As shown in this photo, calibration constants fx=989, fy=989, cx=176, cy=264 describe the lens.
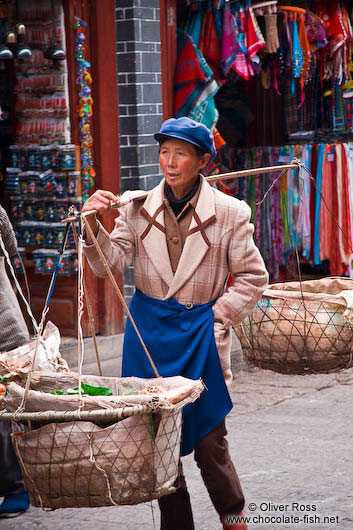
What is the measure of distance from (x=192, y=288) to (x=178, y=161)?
561mm

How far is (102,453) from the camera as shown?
3.52m

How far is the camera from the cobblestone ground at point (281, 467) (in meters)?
5.03

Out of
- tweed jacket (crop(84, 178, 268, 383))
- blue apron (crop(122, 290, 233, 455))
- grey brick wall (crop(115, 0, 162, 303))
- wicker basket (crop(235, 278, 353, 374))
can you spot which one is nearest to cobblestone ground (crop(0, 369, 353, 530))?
blue apron (crop(122, 290, 233, 455))

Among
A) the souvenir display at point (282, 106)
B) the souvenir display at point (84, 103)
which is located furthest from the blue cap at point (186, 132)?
the souvenir display at point (282, 106)

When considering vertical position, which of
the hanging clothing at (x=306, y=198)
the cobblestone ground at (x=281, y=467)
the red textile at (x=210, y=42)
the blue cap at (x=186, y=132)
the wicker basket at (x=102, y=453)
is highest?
the red textile at (x=210, y=42)

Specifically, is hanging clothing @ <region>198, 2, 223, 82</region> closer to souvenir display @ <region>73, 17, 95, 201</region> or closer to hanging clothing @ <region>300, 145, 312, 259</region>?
souvenir display @ <region>73, 17, 95, 201</region>

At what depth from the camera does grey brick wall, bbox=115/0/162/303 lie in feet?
27.5

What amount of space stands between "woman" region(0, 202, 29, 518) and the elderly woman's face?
107 cm

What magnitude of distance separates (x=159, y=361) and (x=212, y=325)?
0.28m

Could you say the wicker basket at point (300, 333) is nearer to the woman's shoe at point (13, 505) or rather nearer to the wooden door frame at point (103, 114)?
the woman's shoe at point (13, 505)

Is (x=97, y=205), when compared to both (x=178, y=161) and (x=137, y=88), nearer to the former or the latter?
(x=178, y=161)

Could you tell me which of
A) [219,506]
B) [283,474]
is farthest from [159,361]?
[283,474]

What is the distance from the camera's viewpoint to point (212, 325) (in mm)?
4344

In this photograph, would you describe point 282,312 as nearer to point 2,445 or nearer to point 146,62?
point 2,445
